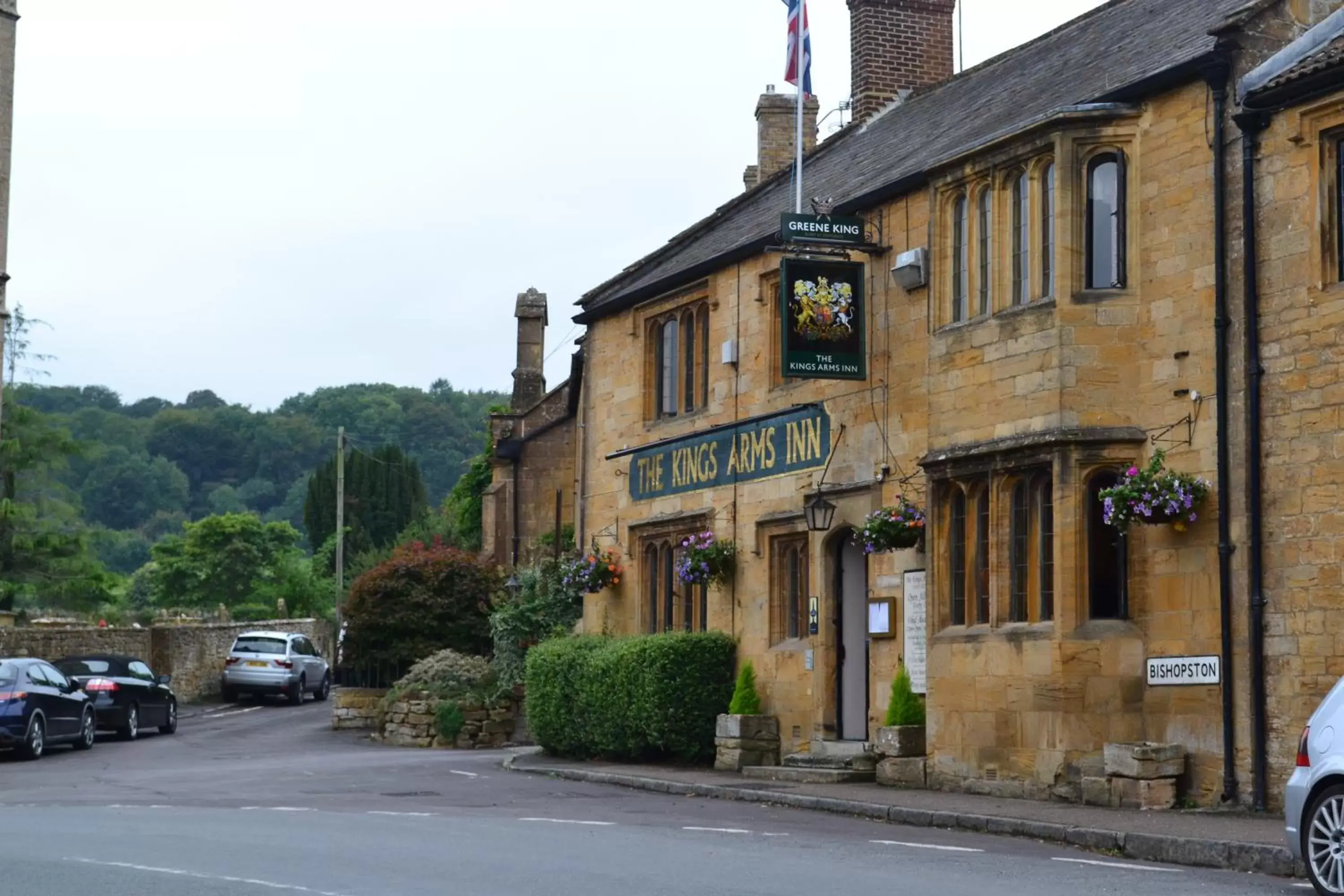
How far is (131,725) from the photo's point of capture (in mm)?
32375

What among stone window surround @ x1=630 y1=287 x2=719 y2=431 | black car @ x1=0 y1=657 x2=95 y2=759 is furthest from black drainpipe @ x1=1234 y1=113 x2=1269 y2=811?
black car @ x1=0 y1=657 x2=95 y2=759

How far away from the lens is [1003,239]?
1889 centimetres

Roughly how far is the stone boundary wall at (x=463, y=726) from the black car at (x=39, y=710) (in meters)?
4.72

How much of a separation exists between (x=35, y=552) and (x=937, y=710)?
37.3m

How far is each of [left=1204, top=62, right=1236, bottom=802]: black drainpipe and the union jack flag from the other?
24.4 ft

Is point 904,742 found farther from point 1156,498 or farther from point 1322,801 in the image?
point 1322,801

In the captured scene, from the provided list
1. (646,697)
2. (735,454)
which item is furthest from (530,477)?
(646,697)

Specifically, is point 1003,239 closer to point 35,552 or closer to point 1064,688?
point 1064,688

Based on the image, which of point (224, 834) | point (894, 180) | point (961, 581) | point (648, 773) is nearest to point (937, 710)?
point (961, 581)

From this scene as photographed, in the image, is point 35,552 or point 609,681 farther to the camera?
point 35,552

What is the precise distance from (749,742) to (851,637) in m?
1.75

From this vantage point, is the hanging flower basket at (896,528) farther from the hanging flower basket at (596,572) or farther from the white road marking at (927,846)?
the hanging flower basket at (596,572)

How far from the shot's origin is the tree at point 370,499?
89.8m

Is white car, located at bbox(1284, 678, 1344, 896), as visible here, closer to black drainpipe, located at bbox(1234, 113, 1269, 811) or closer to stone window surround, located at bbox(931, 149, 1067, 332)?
black drainpipe, located at bbox(1234, 113, 1269, 811)
